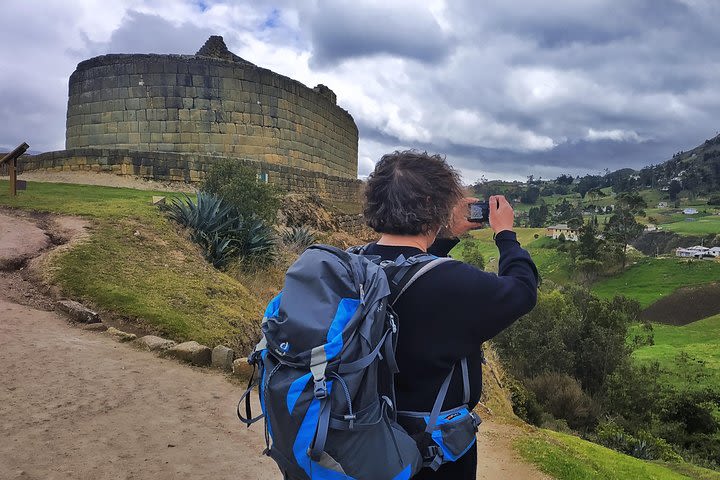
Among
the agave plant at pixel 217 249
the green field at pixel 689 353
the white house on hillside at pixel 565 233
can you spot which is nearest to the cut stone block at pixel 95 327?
the agave plant at pixel 217 249

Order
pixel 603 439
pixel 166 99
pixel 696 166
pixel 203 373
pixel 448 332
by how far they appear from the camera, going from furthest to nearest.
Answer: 1. pixel 696 166
2. pixel 166 99
3. pixel 603 439
4. pixel 203 373
5. pixel 448 332

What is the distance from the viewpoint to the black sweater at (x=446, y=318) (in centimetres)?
161

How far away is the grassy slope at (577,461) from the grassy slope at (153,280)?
3435mm

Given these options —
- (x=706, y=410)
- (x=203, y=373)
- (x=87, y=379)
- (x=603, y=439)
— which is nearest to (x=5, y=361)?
(x=87, y=379)

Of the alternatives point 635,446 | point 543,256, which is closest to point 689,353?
point 635,446

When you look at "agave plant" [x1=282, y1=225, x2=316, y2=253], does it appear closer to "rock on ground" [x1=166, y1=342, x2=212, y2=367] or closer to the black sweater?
"rock on ground" [x1=166, y1=342, x2=212, y2=367]

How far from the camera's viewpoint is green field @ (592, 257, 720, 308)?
53.6 meters

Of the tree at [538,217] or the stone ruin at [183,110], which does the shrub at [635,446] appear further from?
the tree at [538,217]

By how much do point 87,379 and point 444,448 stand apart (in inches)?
155

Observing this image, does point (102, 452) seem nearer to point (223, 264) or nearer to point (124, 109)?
point (223, 264)

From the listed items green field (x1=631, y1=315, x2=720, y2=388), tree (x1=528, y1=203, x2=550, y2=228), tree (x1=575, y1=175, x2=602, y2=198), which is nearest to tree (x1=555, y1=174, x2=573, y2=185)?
tree (x1=575, y1=175, x2=602, y2=198)

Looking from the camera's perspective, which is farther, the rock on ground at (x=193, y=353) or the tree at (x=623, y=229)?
the tree at (x=623, y=229)

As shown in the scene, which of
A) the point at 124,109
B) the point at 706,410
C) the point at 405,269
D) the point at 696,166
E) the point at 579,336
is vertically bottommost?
the point at 706,410

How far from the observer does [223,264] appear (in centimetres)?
973
